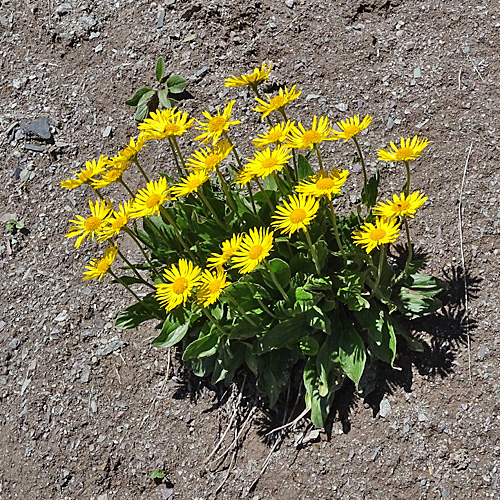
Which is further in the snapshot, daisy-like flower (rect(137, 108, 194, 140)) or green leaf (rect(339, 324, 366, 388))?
green leaf (rect(339, 324, 366, 388))

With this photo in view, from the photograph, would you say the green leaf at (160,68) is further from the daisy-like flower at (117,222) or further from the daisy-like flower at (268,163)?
the daisy-like flower at (268,163)

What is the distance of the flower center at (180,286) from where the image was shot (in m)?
2.52

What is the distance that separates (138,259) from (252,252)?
57.4 inches

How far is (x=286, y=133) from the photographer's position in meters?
2.58

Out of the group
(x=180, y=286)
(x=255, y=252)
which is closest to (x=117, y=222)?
(x=180, y=286)

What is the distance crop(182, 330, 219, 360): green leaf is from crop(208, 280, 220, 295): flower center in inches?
18.5

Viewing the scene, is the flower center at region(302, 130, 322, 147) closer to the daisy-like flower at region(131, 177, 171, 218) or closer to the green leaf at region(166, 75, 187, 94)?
the daisy-like flower at region(131, 177, 171, 218)

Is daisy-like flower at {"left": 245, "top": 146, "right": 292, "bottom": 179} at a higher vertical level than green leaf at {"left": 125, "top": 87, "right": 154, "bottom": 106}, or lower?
higher

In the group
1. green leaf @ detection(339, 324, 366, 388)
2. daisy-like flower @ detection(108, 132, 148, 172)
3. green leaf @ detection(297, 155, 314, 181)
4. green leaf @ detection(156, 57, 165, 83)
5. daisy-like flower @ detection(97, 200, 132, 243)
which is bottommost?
green leaf @ detection(339, 324, 366, 388)

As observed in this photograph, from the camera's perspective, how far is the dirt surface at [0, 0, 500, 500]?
3.01 meters

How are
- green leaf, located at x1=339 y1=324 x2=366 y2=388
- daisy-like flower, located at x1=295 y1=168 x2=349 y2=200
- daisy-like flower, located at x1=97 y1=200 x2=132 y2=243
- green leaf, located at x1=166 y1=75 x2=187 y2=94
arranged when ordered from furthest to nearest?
1. green leaf, located at x1=166 y1=75 x2=187 y2=94
2. green leaf, located at x1=339 y1=324 x2=366 y2=388
3. daisy-like flower, located at x1=97 y1=200 x2=132 y2=243
4. daisy-like flower, located at x1=295 y1=168 x2=349 y2=200

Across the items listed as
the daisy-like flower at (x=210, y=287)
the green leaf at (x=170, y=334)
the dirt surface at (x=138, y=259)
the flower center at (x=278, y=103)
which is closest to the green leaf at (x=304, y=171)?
the flower center at (x=278, y=103)

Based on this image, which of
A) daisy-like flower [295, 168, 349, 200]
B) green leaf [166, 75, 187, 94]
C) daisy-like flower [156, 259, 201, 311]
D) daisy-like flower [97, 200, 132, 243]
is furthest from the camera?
green leaf [166, 75, 187, 94]

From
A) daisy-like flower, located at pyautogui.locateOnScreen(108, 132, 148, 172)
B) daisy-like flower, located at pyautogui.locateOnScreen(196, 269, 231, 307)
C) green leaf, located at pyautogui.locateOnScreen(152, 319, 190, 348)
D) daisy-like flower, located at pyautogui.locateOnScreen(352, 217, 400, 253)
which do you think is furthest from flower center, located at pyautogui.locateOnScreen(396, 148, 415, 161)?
green leaf, located at pyautogui.locateOnScreen(152, 319, 190, 348)
